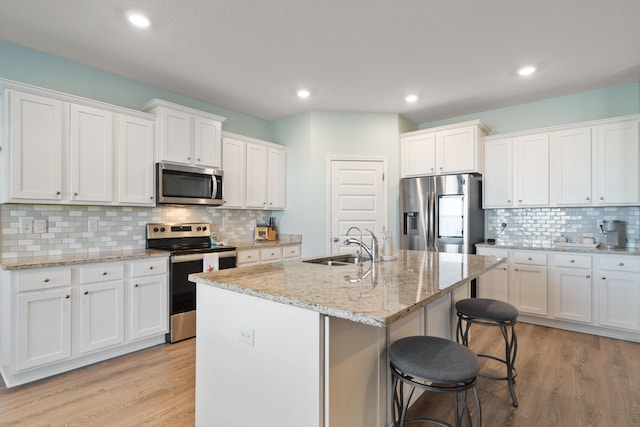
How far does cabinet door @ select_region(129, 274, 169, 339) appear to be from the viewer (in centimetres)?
292

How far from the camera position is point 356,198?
4492 millimetres

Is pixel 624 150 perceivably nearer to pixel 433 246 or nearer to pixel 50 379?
pixel 433 246

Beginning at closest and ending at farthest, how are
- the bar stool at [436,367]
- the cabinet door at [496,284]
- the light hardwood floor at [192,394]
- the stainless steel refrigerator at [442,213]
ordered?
the bar stool at [436,367], the light hardwood floor at [192,394], the cabinet door at [496,284], the stainless steel refrigerator at [442,213]

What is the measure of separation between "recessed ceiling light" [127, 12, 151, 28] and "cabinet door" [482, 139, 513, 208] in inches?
153

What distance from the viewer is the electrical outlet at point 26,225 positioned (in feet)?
8.96

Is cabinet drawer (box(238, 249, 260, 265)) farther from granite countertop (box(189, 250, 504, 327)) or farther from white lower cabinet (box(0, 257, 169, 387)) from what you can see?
granite countertop (box(189, 250, 504, 327))

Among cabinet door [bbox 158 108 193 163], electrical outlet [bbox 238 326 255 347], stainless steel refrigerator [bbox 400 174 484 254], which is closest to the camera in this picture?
electrical outlet [bbox 238 326 255 347]

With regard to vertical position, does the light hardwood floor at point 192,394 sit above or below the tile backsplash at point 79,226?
below

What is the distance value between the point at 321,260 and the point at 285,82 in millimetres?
2073

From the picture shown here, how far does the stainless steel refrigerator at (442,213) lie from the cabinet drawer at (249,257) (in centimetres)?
194

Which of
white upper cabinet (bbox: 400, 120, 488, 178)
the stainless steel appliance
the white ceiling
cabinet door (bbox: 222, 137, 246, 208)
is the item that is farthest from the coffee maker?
cabinet door (bbox: 222, 137, 246, 208)

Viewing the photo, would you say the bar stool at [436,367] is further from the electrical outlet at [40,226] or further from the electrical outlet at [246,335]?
the electrical outlet at [40,226]

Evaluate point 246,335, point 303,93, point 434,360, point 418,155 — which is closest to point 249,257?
point 303,93

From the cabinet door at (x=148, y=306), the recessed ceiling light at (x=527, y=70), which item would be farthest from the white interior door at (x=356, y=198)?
the cabinet door at (x=148, y=306)
